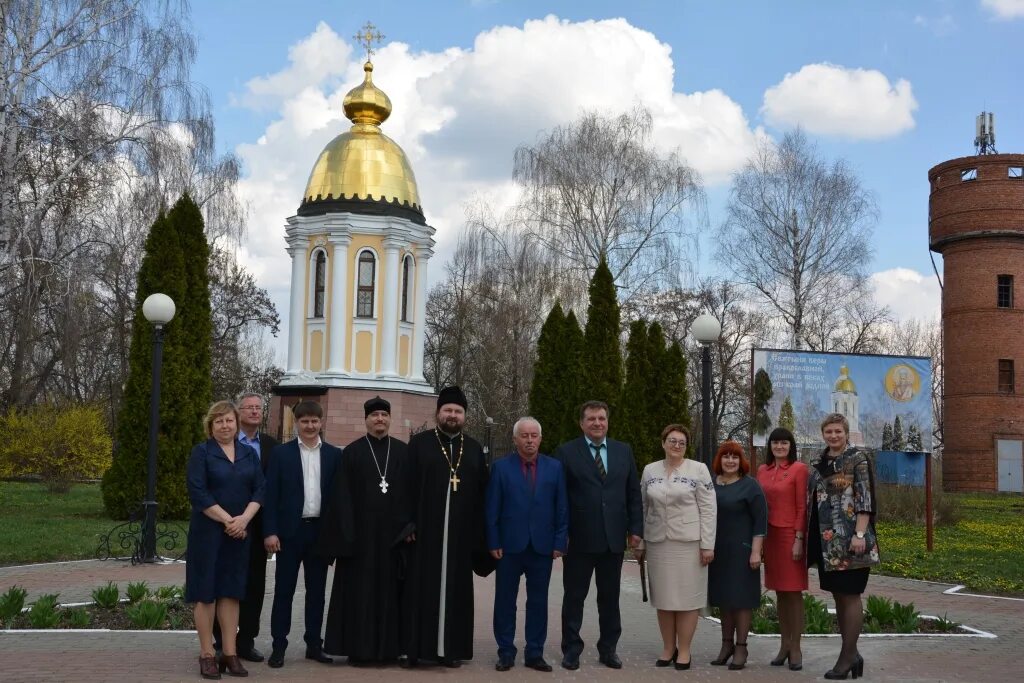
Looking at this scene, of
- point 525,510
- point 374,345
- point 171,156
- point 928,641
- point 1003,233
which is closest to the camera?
point 525,510

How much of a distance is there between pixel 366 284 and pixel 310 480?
22.1 meters

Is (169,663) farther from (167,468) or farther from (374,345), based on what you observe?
(374,345)

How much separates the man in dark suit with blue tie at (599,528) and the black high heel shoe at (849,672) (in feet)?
4.68

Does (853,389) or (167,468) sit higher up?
(853,389)

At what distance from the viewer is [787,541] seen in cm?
777

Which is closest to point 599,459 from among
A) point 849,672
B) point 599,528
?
point 599,528

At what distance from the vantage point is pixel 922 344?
191ft

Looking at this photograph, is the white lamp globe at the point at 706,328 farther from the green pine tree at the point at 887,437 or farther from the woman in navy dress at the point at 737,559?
the green pine tree at the point at 887,437

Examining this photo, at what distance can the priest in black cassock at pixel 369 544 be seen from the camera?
7363 millimetres

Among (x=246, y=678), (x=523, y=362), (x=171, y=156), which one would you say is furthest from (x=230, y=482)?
(x=523, y=362)

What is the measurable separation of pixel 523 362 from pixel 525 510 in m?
28.6

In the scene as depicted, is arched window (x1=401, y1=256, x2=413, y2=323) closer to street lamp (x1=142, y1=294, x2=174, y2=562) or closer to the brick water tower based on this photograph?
street lamp (x1=142, y1=294, x2=174, y2=562)

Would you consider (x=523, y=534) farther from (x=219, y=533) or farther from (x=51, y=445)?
(x=51, y=445)

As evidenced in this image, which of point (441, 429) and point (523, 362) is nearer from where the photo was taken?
point (441, 429)
